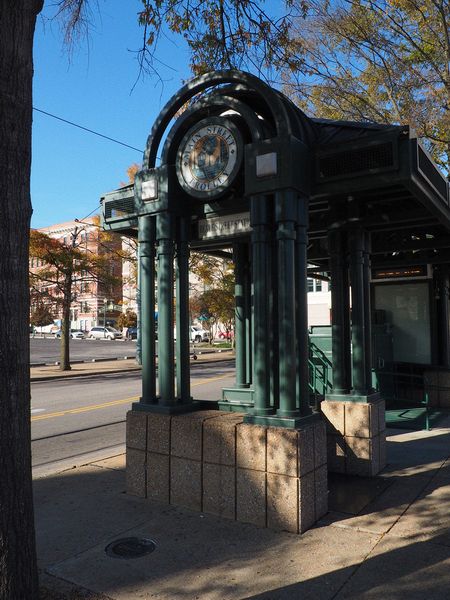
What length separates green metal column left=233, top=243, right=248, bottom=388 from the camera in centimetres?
834

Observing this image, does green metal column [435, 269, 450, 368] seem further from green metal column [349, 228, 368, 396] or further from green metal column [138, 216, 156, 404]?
green metal column [138, 216, 156, 404]

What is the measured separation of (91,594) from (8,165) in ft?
9.51

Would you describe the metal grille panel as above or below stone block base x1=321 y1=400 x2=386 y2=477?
above

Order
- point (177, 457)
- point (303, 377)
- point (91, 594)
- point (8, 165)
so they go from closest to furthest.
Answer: point (8, 165) → point (91, 594) → point (303, 377) → point (177, 457)

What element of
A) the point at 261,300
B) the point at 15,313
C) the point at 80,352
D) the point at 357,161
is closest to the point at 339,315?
the point at 261,300

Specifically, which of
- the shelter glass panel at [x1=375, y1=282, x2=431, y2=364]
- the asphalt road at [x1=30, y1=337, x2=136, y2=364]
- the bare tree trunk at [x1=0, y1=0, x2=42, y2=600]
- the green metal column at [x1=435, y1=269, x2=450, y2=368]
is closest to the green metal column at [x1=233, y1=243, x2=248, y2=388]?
the shelter glass panel at [x1=375, y1=282, x2=431, y2=364]

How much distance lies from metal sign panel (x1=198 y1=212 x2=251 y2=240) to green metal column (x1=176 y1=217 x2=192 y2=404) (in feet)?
0.66

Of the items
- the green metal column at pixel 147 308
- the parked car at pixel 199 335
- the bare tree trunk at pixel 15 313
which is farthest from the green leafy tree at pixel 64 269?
the parked car at pixel 199 335

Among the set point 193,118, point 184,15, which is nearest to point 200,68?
point 184,15

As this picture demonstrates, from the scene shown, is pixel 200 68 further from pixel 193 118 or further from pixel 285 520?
pixel 285 520

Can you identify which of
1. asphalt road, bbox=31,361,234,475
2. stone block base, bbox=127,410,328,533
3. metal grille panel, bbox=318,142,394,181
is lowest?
asphalt road, bbox=31,361,234,475

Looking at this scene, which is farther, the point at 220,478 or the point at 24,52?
the point at 220,478

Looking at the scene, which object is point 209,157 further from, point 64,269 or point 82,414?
point 64,269

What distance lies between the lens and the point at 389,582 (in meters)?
3.61
